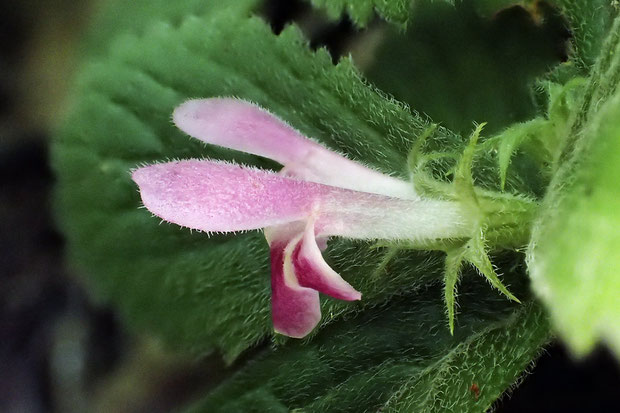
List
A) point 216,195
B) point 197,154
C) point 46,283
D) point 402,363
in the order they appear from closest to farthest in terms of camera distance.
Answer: point 216,195 → point 402,363 → point 197,154 → point 46,283

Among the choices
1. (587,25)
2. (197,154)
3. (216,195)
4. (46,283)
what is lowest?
(46,283)

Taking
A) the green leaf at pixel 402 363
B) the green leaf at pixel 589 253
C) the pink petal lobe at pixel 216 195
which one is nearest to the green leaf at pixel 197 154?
the green leaf at pixel 402 363

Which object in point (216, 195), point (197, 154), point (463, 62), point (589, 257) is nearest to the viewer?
point (589, 257)

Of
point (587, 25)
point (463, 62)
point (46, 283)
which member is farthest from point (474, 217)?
point (46, 283)

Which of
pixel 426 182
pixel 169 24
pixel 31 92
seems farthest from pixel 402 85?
pixel 31 92

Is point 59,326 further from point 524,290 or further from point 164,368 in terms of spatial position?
point 524,290

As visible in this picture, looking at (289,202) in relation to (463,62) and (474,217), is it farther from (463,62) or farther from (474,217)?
(463,62)

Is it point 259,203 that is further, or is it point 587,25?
point 587,25

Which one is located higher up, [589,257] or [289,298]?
[589,257]
